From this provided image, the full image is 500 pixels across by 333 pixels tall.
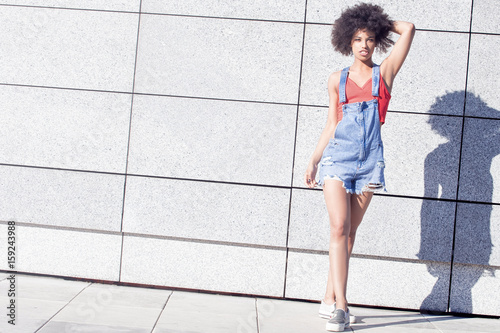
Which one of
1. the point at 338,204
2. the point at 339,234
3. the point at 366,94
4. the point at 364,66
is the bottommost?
the point at 339,234

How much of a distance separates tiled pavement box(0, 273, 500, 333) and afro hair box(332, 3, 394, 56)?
2.03m

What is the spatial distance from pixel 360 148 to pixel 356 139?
0.22 ft

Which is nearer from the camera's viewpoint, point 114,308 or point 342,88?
point 342,88

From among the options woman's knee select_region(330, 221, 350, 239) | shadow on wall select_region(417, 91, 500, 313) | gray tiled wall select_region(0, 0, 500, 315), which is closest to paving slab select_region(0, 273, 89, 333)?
gray tiled wall select_region(0, 0, 500, 315)

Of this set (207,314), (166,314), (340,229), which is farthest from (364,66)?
(166,314)

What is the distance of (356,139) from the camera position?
3254 mm

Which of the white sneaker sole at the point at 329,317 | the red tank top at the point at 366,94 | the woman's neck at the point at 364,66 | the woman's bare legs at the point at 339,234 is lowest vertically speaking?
the white sneaker sole at the point at 329,317

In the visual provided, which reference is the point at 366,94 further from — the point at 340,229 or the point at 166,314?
the point at 166,314

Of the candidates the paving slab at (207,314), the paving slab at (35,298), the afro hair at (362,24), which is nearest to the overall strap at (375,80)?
the afro hair at (362,24)

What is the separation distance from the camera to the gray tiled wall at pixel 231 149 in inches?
162

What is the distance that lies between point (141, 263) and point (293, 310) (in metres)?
1.37

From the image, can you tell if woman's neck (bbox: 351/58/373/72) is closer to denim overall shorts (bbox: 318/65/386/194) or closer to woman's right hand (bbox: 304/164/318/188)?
denim overall shorts (bbox: 318/65/386/194)

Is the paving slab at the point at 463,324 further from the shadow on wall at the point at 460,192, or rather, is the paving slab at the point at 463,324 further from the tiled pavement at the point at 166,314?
the shadow on wall at the point at 460,192

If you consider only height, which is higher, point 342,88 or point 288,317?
point 342,88
